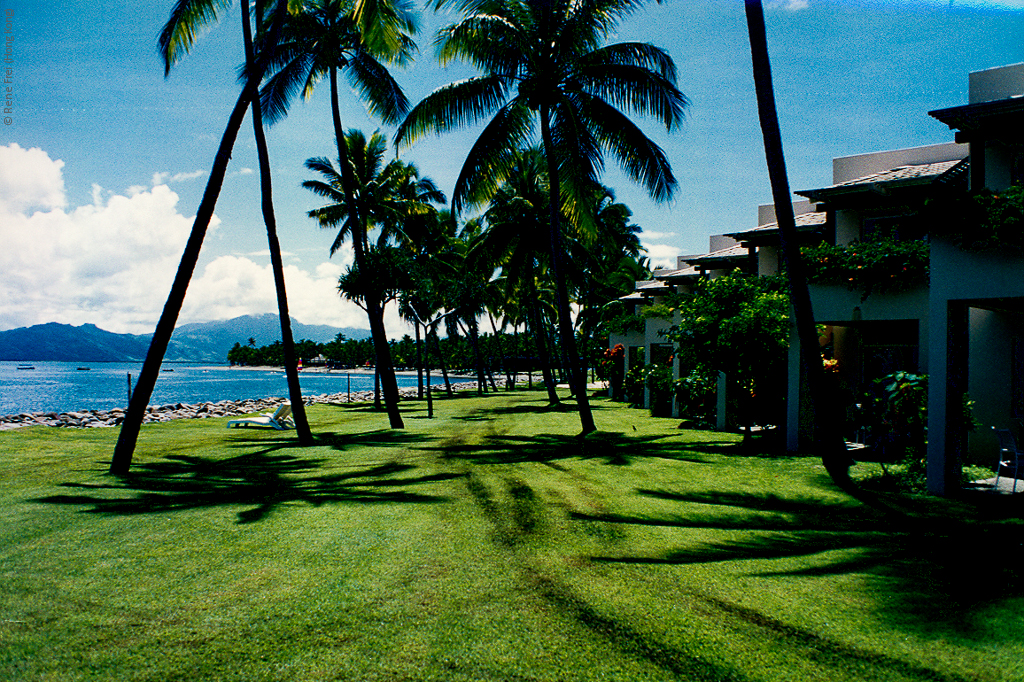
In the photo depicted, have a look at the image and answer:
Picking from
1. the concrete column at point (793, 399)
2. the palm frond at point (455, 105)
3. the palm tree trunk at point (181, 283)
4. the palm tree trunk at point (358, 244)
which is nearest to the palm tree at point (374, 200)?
the palm tree trunk at point (358, 244)

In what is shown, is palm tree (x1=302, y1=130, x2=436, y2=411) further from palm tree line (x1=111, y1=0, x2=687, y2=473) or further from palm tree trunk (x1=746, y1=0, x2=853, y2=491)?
palm tree trunk (x1=746, y1=0, x2=853, y2=491)

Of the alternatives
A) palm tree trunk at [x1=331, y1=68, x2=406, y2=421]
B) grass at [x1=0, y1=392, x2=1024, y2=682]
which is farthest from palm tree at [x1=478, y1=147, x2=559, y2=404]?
grass at [x1=0, y1=392, x2=1024, y2=682]

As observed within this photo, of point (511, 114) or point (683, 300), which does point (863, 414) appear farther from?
point (511, 114)

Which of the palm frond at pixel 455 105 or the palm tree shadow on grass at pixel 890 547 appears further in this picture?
the palm frond at pixel 455 105

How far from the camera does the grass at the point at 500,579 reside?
146 inches

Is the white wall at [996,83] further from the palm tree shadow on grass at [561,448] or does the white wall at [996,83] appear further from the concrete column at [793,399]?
the palm tree shadow on grass at [561,448]

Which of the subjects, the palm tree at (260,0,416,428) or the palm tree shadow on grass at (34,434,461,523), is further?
the palm tree at (260,0,416,428)

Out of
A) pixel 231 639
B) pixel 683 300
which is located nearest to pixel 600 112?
pixel 683 300

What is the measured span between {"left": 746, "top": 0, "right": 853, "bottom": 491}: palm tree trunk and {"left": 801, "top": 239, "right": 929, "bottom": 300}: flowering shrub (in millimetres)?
3056

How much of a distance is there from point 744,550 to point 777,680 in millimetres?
2446

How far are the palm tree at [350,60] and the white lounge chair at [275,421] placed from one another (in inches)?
126

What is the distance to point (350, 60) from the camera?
732 inches

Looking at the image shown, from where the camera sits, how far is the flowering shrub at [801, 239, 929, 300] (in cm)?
1095

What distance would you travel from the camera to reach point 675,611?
441 cm
